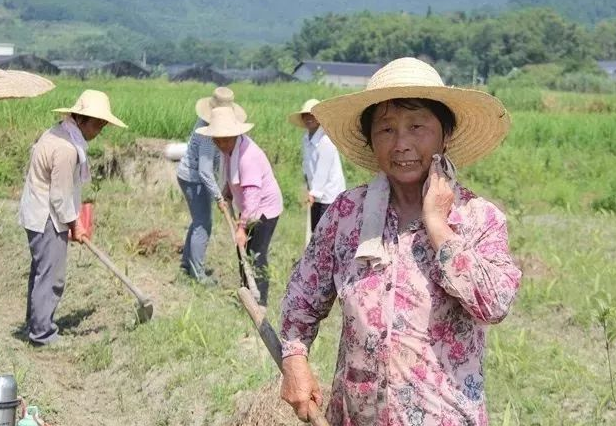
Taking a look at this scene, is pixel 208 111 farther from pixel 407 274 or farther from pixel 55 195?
pixel 407 274

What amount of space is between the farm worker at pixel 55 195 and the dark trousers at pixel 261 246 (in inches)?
46.5

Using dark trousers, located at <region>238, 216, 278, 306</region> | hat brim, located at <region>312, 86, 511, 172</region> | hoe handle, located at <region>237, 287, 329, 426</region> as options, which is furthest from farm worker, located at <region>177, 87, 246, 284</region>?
hat brim, located at <region>312, 86, 511, 172</region>

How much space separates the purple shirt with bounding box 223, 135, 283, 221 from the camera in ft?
21.0

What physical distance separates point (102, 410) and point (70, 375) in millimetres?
525

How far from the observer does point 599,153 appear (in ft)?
53.5

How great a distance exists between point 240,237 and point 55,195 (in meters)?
1.16

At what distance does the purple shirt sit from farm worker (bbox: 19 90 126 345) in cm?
91

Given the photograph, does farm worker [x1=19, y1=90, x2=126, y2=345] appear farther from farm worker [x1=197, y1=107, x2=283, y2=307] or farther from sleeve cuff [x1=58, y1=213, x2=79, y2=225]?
farm worker [x1=197, y1=107, x2=283, y2=307]

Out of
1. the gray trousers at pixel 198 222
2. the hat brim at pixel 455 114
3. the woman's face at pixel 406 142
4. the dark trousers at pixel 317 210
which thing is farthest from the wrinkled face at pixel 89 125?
the woman's face at pixel 406 142

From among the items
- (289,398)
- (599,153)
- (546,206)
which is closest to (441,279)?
(289,398)

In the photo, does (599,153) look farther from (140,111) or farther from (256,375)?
(256,375)

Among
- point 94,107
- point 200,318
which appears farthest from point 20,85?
point 200,318

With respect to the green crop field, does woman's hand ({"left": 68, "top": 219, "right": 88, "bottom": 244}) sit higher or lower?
higher

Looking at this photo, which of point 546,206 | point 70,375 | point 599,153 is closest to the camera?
point 70,375
